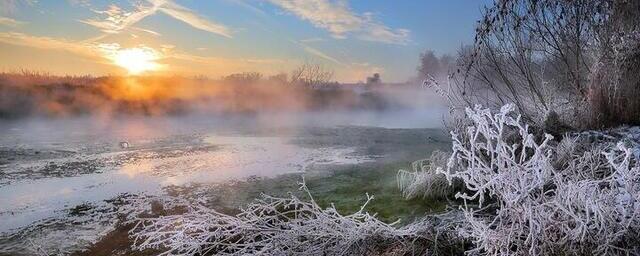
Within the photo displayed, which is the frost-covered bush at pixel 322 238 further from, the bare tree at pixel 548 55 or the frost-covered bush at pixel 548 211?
the bare tree at pixel 548 55

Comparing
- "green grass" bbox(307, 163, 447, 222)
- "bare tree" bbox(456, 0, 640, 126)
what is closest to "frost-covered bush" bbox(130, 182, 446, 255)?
"green grass" bbox(307, 163, 447, 222)

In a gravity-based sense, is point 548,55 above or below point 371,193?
above

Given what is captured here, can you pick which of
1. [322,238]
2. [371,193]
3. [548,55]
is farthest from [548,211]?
[548,55]

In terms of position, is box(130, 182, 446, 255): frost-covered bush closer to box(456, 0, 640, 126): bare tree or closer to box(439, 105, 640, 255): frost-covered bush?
box(439, 105, 640, 255): frost-covered bush

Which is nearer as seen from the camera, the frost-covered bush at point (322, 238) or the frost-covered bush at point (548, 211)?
the frost-covered bush at point (548, 211)

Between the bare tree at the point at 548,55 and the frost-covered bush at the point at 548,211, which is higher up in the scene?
the bare tree at the point at 548,55

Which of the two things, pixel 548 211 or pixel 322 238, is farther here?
pixel 322 238

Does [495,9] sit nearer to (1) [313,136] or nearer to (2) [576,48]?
(2) [576,48]

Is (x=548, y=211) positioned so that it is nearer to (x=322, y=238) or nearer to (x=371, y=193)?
(x=322, y=238)

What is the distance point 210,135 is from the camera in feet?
56.9

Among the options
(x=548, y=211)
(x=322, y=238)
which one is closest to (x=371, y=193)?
(x=322, y=238)

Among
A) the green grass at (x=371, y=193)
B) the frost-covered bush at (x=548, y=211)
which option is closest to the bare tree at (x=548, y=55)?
the green grass at (x=371, y=193)

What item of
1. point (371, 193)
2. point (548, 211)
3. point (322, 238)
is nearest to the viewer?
point (548, 211)

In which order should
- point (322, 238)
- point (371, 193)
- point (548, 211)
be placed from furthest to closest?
point (371, 193) < point (322, 238) < point (548, 211)
